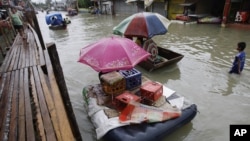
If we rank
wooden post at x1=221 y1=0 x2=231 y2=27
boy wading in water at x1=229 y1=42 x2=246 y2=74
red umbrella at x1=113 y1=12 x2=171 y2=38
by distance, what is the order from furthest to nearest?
1. wooden post at x1=221 y1=0 x2=231 y2=27
2. red umbrella at x1=113 y1=12 x2=171 y2=38
3. boy wading in water at x1=229 y1=42 x2=246 y2=74

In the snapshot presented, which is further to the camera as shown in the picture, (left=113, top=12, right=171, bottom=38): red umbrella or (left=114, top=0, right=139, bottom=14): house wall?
(left=114, top=0, right=139, bottom=14): house wall

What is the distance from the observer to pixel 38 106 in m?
3.19

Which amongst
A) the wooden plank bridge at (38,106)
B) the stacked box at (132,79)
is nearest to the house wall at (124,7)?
the stacked box at (132,79)

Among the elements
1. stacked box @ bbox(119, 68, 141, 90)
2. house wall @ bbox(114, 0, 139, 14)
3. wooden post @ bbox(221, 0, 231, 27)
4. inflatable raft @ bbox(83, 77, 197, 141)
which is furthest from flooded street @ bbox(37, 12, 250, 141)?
house wall @ bbox(114, 0, 139, 14)

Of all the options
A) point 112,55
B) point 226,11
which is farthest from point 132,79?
point 226,11

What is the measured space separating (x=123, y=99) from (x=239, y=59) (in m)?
4.53

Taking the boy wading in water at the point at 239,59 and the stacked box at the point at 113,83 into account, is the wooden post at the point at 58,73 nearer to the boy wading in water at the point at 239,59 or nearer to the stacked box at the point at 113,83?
the stacked box at the point at 113,83

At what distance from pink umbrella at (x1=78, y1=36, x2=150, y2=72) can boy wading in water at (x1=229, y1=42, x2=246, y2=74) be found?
3.39 m

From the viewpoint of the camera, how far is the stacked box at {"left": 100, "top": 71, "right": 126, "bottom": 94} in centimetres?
458

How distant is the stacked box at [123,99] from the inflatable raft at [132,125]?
9.2 inches

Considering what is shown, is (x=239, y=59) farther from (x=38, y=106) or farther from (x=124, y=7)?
(x=124, y=7)

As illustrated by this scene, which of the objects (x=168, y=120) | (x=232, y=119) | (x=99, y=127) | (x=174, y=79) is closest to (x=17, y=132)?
(x=99, y=127)

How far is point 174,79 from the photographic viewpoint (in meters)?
7.27

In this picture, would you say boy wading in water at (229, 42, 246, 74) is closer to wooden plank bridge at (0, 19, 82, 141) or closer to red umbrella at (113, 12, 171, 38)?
red umbrella at (113, 12, 171, 38)
